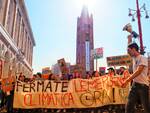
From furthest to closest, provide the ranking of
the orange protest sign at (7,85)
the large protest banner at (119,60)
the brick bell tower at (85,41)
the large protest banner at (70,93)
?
the brick bell tower at (85,41), the large protest banner at (119,60), the orange protest sign at (7,85), the large protest banner at (70,93)

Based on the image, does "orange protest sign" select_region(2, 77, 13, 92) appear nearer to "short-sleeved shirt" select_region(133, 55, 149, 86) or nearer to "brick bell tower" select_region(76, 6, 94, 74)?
"short-sleeved shirt" select_region(133, 55, 149, 86)

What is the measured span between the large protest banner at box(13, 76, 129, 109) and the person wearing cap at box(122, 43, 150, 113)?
168 inches

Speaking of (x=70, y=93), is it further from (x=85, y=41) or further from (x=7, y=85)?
(x=85, y=41)

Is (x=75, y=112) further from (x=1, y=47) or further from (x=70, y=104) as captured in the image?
(x=1, y=47)

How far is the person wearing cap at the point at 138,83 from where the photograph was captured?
15.3 feet

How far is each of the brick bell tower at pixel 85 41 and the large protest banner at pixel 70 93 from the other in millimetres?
112906

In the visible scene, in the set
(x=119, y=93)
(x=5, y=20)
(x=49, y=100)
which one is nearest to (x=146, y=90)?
(x=119, y=93)

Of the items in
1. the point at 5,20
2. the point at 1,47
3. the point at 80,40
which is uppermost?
the point at 80,40

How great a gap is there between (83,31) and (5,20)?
346ft

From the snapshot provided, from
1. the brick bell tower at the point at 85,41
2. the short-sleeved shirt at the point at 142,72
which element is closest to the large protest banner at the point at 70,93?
the short-sleeved shirt at the point at 142,72

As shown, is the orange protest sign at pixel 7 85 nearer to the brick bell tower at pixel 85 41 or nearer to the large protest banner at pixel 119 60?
the large protest banner at pixel 119 60

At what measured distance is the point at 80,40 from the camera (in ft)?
441

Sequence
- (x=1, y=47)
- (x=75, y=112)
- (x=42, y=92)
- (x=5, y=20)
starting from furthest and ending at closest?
(x=5, y=20) < (x=1, y=47) < (x=42, y=92) < (x=75, y=112)

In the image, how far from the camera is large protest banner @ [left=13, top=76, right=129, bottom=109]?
9062 mm
